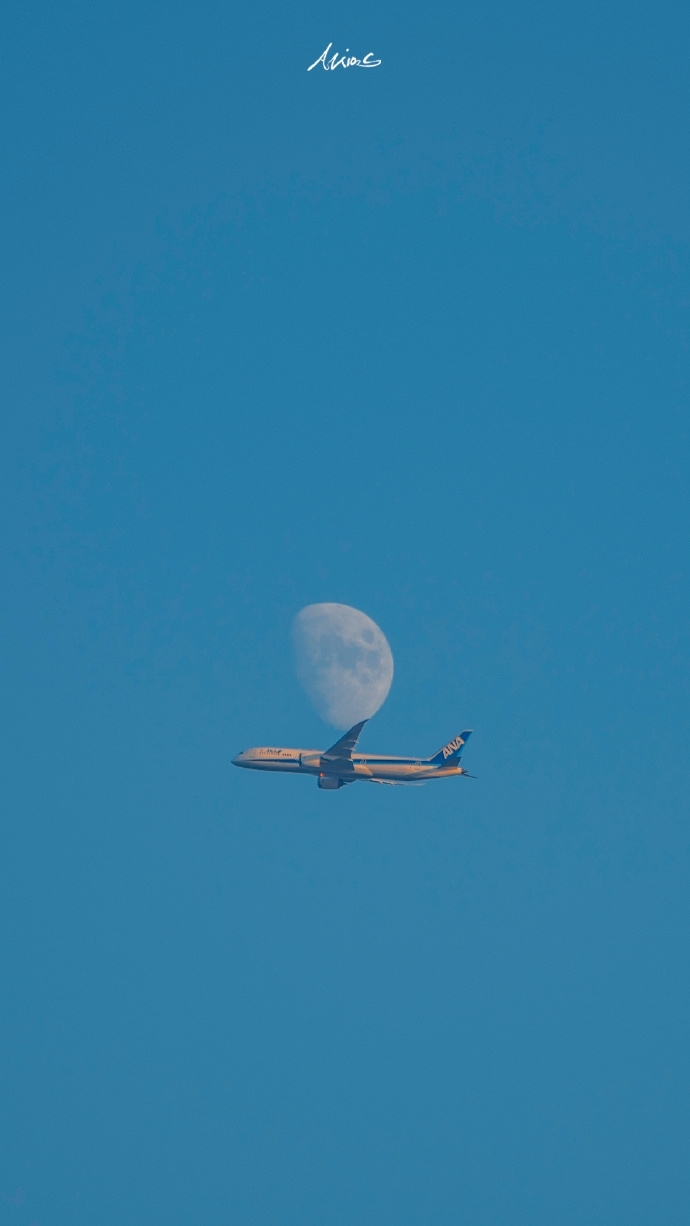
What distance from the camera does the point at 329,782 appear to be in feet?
249

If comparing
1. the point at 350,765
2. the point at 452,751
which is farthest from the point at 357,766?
the point at 452,751

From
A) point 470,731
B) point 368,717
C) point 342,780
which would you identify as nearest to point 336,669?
point 368,717

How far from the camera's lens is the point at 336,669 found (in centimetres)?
7144

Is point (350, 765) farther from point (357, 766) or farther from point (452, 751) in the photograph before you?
point (452, 751)

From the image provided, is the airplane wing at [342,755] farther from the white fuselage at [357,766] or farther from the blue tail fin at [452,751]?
the blue tail fin at [452,751]

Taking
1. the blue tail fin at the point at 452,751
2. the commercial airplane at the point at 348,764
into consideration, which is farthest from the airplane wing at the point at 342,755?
the blue tail fin at the point at 452,751

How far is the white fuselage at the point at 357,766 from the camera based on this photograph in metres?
75.4

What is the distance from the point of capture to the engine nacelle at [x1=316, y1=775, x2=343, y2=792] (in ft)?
249

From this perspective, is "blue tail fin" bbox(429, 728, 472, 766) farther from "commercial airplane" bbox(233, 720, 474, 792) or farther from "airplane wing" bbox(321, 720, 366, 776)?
"airplane wing" bbox(321, 720, 366, 776)

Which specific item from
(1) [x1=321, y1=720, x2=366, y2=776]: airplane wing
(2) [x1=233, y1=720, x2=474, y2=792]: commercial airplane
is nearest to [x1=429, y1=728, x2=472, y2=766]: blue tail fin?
(2) [x1=233, y1=720, x2=474, y2=792]: commercial airplane

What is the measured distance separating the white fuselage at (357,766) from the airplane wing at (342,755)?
8 cm

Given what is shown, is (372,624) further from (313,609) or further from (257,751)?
(257,751)

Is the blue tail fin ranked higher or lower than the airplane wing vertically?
higher

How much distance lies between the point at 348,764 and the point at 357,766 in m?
1.17
